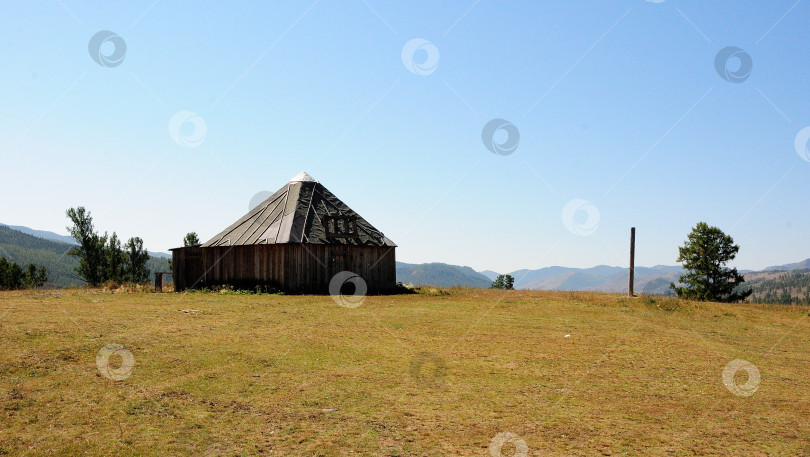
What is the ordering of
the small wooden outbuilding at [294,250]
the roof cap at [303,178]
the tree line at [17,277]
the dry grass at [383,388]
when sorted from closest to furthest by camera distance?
the dry grass at [383,388]
the small wooden outbuilding at [294,250]
the roof cap at [303,178]
the tree line at [17,277]

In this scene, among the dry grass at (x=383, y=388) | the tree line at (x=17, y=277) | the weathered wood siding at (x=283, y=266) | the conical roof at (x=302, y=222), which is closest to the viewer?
the dry grass at (x=383, y=388)

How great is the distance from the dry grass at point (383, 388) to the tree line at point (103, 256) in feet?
157

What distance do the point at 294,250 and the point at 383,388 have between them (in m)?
23.7

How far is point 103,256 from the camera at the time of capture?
198 feet

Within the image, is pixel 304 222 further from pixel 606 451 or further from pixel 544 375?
pixel 606 451

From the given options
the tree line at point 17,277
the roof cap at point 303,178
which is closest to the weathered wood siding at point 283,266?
the roof cap at point 303,178

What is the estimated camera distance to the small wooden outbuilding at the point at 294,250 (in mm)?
31938

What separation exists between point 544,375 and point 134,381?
796 cm

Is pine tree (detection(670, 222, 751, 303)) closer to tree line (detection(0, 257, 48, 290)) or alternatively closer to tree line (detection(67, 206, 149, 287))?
tree line (detection(67, 206, 149, 287))

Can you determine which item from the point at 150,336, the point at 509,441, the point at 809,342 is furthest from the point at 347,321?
the point at 809,342

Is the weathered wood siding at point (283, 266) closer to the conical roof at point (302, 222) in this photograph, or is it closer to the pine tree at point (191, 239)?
the conical roof at point (302, 222)

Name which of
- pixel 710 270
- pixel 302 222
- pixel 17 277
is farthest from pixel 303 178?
pixel 17 277

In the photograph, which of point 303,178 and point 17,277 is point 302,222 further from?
point 17,277

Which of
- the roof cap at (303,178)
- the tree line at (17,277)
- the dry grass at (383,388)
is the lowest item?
the dry grass at (383,388)
